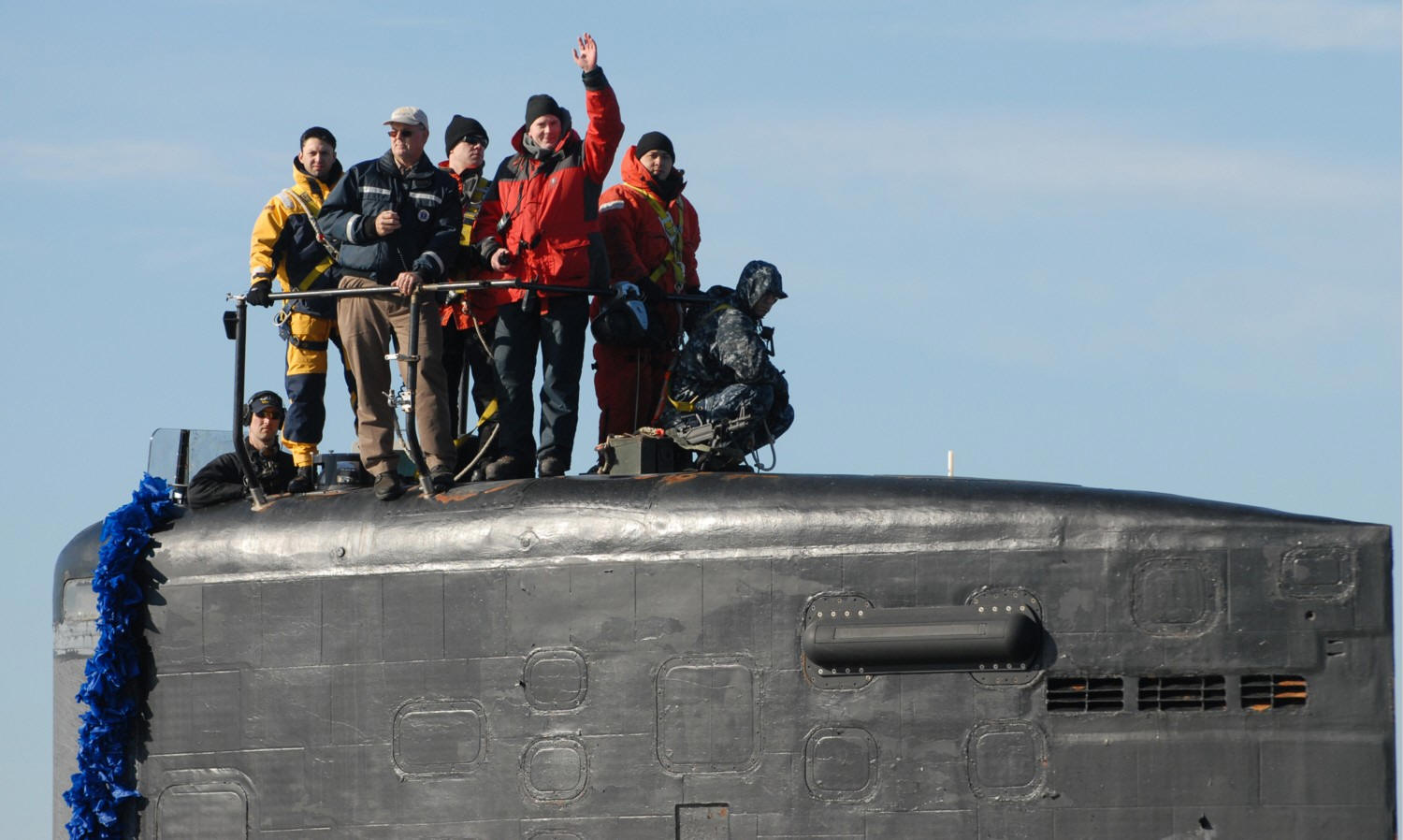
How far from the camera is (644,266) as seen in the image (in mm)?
13250

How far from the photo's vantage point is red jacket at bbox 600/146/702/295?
13039 millimetres

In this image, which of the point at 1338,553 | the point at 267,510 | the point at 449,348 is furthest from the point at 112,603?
the point at 1338,553

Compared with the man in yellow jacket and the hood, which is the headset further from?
the hood

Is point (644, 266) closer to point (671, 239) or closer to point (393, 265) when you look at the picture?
point (671, 239)

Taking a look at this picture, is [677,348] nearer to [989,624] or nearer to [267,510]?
[267,510]

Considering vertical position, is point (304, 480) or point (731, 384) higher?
point (731, 384)

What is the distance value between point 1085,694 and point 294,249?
6.29 metres

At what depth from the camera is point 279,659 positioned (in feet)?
35.2

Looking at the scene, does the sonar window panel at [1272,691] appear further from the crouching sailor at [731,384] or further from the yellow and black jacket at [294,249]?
the yellow and black jacket at [294,249]

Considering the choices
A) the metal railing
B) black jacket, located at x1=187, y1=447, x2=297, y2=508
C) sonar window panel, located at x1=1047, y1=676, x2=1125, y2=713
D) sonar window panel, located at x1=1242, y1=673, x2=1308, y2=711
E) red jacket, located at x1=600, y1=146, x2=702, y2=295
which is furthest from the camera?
red jacket, located at x1=600, y1=146, x2=702, y2=295

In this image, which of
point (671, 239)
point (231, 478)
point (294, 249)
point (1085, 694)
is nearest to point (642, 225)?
point (671, 239)

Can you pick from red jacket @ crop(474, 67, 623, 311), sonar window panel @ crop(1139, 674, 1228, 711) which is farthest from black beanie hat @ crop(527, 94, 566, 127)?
sonar window panel @ crop(1139, 674, 1228, 711)

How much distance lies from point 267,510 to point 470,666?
1676 millimetres

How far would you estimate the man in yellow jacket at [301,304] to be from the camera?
42.6ft
